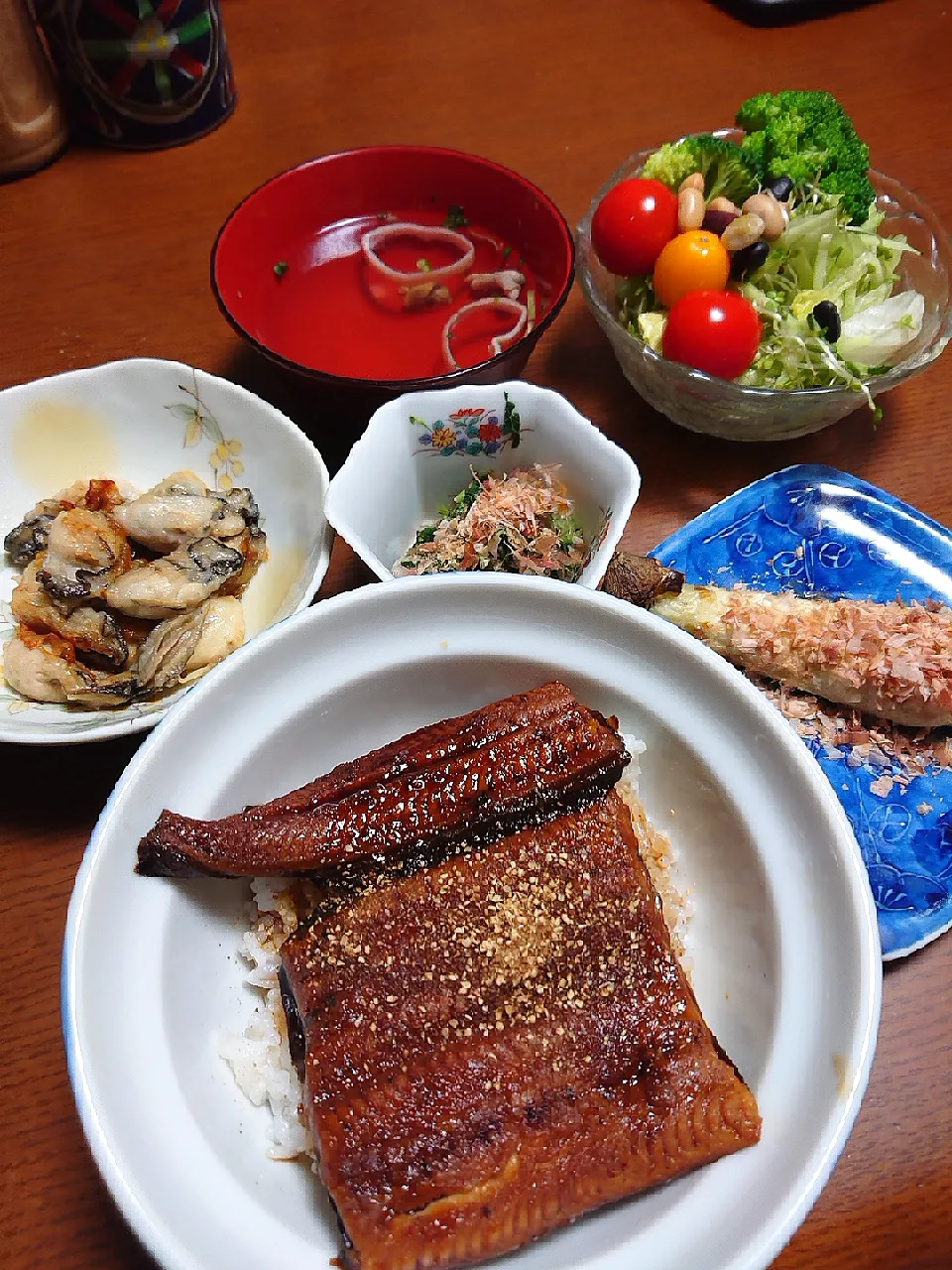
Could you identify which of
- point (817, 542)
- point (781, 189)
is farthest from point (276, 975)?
point (781, 189)

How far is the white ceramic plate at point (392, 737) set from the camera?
988 millimetres

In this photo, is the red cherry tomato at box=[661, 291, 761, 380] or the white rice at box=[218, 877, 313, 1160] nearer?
the white rice at box=[218, 877, 313, 1160]

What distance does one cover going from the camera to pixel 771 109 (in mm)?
2012

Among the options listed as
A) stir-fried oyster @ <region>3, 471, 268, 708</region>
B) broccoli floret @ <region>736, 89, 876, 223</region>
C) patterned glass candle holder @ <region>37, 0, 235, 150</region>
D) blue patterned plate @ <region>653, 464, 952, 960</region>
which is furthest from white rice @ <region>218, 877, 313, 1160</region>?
patterned glass candle holder @ <region>37, 0, 235, 150</region>

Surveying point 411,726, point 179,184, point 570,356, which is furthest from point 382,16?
point 411,726

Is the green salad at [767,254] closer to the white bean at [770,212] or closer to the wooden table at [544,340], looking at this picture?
the white bean at [770,212]

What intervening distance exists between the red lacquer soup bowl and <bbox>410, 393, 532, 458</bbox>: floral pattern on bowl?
0.24m

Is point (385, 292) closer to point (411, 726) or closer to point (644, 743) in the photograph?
point (411, 726)

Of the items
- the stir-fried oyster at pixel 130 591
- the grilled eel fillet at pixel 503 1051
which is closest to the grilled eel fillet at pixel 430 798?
the grilled eel fillet at pixel 503 1051

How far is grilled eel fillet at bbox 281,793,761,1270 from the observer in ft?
3.30

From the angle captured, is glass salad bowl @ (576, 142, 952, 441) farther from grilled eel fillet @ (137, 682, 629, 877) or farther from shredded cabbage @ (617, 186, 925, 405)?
grilled eel fillet @ (137, 682, 629, 877)

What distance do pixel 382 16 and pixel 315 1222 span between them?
11.3 feet

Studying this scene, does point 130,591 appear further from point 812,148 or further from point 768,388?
point 812,148

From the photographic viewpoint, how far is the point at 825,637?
5.18 feet
